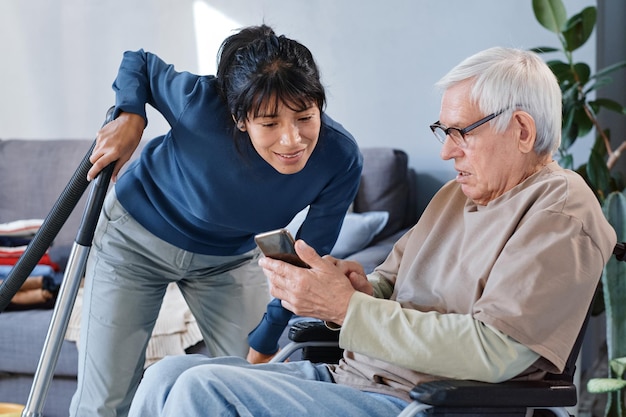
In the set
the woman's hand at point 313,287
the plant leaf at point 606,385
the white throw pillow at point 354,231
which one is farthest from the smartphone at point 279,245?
the white throw pillow at point 354,231

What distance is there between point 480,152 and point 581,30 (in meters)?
1.46

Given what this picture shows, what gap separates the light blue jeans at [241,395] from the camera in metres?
1.46

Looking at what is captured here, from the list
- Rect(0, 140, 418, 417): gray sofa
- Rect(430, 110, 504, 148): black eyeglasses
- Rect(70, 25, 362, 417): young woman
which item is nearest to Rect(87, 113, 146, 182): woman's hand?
Rect(70, 25, 362, 417): young woman

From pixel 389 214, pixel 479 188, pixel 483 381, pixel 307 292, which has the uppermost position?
pixel 479 188

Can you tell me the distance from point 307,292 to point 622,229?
1.40 meters

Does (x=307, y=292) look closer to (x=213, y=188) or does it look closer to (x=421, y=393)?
(x=421, y=393)

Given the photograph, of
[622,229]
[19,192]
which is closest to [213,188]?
[622,229]

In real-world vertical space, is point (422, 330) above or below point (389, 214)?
above

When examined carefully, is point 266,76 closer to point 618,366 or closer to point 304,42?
point 618,366

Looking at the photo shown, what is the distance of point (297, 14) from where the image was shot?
3.60 meters

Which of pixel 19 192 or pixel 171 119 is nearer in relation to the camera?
pixel 171 119

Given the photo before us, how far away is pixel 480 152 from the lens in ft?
5.33

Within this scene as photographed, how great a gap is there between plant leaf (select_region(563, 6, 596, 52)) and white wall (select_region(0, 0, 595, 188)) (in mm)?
312

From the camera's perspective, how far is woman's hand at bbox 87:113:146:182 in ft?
6.12
